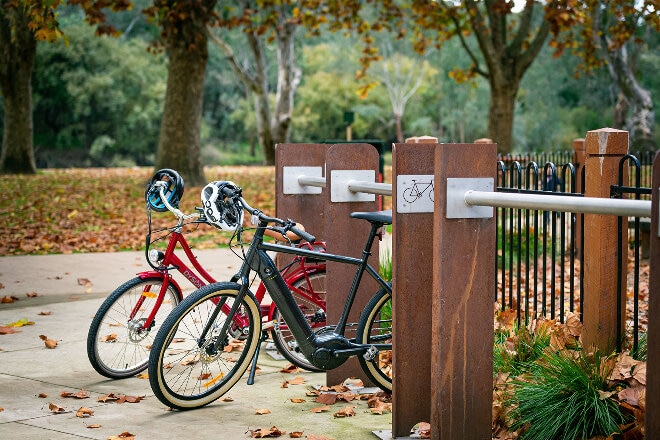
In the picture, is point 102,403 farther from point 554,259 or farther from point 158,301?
point 554,259

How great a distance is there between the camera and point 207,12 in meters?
22.3

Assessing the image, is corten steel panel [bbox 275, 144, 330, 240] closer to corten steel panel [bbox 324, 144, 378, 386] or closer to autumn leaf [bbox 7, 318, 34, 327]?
corten steel panel [bbox 324, 144, 378, 386]

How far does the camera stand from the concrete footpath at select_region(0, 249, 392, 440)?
5.00 metres

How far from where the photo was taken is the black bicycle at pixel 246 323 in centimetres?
536

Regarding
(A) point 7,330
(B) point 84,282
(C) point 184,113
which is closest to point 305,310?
(A) point 7,330

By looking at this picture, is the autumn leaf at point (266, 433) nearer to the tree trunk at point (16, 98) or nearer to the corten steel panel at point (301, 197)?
the corten steel panel at point (301, 197)

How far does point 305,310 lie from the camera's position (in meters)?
6.46

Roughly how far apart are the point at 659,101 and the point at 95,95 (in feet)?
99.8

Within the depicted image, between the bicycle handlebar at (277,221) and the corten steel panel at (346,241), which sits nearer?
the bicycle handlebar at (277,221)

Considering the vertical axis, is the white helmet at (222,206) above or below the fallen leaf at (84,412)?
above

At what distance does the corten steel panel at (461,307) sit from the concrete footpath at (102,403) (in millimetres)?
577

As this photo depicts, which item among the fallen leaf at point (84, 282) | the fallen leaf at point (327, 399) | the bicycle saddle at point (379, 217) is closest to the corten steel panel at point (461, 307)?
the bicycle saddle at point (379, 217)

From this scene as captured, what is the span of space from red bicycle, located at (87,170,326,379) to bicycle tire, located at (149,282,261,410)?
0.45 feet

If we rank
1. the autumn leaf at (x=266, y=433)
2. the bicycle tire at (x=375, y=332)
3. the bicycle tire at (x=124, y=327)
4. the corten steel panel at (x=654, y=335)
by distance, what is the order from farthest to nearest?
the bicycle tire at (x=124, y=327) < the bicycle tire at (x=375, y=332) < the autumn leaf at (x=266, y=433) < the corten steel panel at (x=654, y=335)
